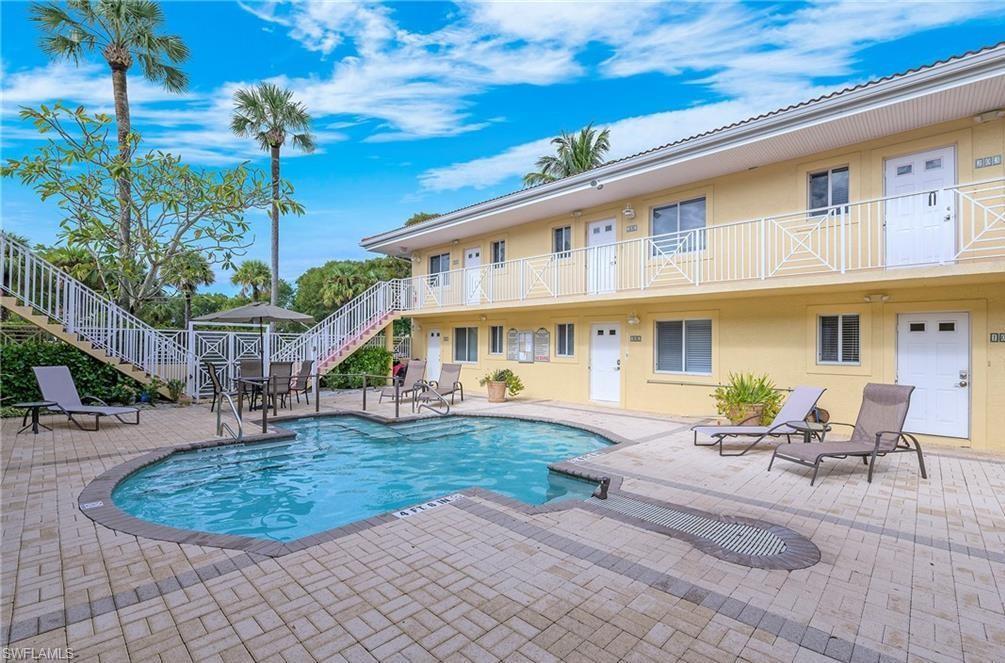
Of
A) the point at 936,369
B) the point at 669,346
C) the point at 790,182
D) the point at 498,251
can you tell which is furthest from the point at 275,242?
the point at 936,369

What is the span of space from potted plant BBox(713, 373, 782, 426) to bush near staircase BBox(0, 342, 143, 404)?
14491mm

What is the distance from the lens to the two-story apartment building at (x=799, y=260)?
804cm

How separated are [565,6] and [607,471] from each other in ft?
39.0

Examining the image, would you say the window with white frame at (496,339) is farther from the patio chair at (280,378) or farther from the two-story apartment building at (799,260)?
A: the patio chair at (280,378)

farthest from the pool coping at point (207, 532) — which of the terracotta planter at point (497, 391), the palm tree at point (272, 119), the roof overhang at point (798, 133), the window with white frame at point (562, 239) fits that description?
the palm tree at point (272, 119)

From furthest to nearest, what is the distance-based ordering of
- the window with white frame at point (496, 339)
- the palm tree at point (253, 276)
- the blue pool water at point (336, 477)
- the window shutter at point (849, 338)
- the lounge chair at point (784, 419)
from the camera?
the palm tree at point (253, 276)
the window with white frame at point (496, 339)
the window shutter at point (849, 338)
the lounge chair at point (784, 419)
the blue pool water at point (336, 477)

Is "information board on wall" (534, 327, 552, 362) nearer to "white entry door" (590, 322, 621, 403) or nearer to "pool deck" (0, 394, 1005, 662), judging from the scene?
"white entry door" (590, 322, 621, 403)

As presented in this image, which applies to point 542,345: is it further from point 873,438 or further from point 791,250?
point 873,438

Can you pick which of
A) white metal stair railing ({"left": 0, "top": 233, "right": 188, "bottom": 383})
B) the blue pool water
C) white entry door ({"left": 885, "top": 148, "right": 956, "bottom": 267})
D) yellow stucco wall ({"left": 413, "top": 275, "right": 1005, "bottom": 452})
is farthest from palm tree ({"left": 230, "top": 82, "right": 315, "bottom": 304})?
white entry door ({"left": 885, "top": 148, "right": 956, "bottom": 267})

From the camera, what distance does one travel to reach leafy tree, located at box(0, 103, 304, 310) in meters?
11.3

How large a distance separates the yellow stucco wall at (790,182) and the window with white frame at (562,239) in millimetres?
160

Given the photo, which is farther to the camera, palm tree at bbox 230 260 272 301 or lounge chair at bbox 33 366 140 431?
palm tree at bbox 230 260 272 301

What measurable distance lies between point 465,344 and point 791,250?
36.5 feet

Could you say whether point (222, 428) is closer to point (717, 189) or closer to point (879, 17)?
point (717, 189)
